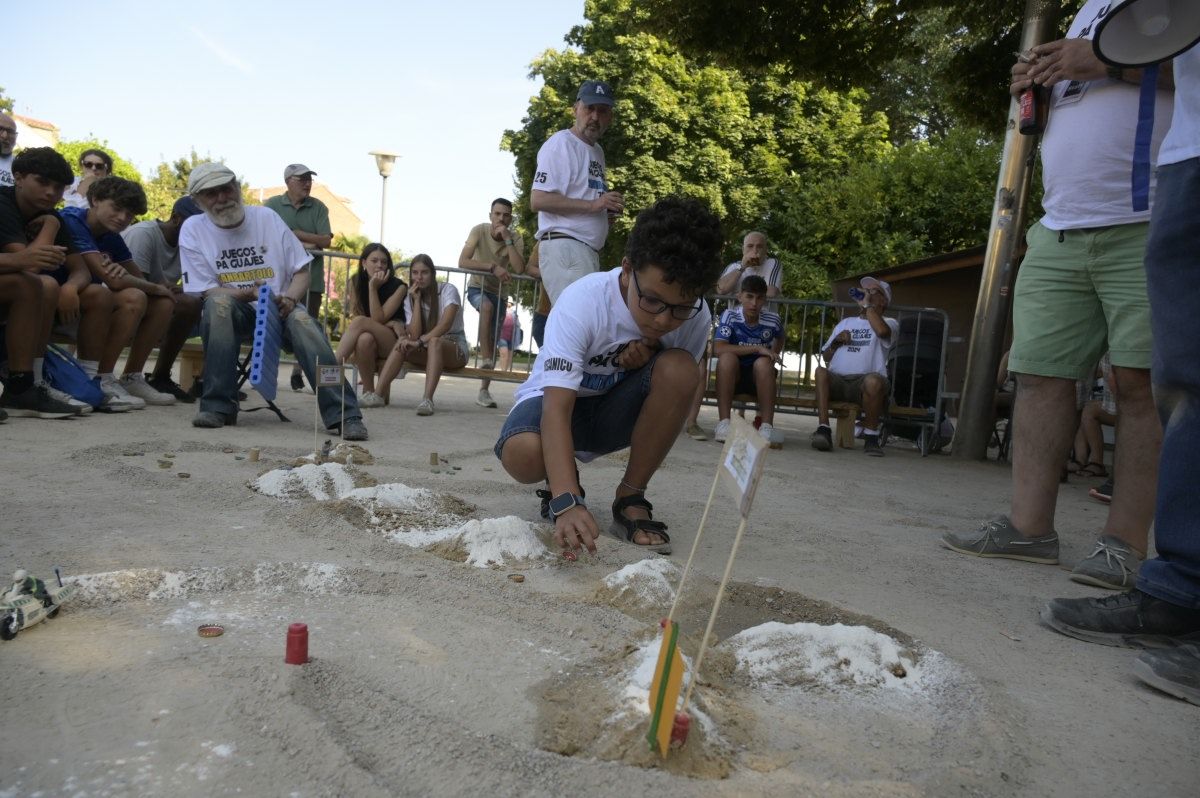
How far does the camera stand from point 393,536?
10.6 ft

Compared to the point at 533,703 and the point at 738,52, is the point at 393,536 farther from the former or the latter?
the point at 738,52

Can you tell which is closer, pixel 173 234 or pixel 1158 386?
pixel 1158 386

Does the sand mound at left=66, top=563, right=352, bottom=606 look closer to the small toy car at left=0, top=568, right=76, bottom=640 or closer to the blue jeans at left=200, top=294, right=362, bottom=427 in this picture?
the small toy car at left=0, top=568, right=76, bottom=640

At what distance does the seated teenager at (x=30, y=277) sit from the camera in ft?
17.2

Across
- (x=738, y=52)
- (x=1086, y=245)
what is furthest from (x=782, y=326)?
(x=1086, y=245)

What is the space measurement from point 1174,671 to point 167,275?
6.82 meters

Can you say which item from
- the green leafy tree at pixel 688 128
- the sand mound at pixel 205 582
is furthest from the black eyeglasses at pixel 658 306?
the green leafy tree at pixel 688 128

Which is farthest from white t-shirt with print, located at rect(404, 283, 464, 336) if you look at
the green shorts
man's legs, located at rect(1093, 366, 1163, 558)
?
man's legs, located at rect(1093, 366, 1163, 558)

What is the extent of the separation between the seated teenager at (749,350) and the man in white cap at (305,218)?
3771 mm

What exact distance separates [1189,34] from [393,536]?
106 inches

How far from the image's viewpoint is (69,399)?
5.51 m

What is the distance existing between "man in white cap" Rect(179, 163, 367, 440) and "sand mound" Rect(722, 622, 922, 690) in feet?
12.2

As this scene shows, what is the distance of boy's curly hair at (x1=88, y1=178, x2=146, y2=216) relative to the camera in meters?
5.93

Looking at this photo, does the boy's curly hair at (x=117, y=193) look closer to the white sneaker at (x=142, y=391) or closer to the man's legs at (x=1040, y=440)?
the white sneaker at (x=142, y=391)
